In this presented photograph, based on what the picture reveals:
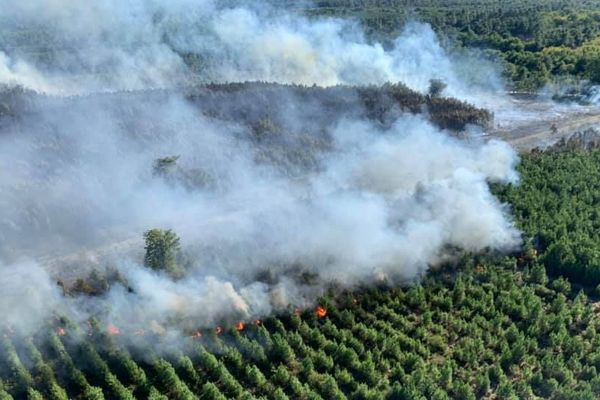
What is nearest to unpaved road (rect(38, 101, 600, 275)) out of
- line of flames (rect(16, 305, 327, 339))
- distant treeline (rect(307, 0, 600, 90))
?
line of flames (rect(16, 305, 327, 339))

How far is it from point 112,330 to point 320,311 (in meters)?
9.05

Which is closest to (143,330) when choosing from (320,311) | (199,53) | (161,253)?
(161,253)

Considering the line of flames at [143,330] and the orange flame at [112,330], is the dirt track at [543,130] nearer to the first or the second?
the line of flames at [143,330]

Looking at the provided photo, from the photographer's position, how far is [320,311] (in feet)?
101

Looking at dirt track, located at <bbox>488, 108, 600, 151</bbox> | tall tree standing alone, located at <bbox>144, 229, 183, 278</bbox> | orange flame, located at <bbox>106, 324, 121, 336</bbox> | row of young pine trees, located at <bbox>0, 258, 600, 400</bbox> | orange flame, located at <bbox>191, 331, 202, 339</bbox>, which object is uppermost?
dirt track, located at <bbox>488, 108, 600, 151</bbox>

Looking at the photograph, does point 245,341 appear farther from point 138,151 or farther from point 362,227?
point 138,151

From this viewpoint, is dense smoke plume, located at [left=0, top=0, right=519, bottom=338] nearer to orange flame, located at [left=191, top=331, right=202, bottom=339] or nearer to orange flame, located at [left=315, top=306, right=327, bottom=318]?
orange flame, located at [left=191, top=331, right=202, bottom=339]

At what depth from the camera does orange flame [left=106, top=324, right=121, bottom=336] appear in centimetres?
2759

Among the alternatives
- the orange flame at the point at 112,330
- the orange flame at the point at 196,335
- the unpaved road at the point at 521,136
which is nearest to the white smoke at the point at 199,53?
the unpaved road at the point at 521,136

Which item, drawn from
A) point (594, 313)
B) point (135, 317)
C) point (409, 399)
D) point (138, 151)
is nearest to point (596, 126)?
point (594, 313)

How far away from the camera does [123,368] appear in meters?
26.9

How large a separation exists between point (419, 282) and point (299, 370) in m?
8.70

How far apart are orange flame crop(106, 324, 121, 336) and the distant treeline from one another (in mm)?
58092

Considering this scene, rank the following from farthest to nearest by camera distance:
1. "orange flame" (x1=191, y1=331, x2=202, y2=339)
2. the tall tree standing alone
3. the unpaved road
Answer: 1. the unpaved road
2. the tall tree standing alone
3. "orange flame" (x1=191, y1=331, x2=202, y2=339)
